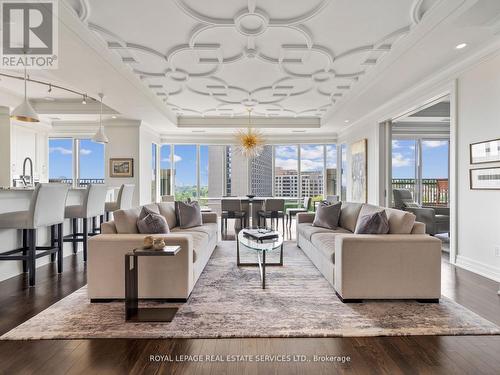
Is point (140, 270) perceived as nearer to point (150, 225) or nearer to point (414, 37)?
point (150, 225)

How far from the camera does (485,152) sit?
3.40m

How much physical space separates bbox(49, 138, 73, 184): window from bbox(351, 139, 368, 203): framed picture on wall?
26.5ft

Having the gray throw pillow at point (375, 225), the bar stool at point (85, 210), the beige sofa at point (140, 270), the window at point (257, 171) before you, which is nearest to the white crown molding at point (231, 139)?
the window at point (257, 171)

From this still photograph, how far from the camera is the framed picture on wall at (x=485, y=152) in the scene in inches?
128

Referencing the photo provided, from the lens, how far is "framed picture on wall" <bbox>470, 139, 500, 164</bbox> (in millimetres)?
3252

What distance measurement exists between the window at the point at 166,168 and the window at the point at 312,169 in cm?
443

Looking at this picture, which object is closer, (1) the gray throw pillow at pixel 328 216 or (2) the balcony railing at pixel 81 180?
(1) the gray throw pillow at pixel 328 216

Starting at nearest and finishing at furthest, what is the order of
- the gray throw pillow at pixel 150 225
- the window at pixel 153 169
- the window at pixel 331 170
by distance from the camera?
1. the gray throw pillow at pixel 150 225
2. the window at pixel 153 169
3. the window at pixel 331 170

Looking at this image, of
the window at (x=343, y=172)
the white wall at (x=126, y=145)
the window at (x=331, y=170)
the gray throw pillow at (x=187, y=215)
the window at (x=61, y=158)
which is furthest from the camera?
the window at (x=331, y=170)

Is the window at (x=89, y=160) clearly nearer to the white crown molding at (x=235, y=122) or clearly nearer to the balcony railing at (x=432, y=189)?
the white crown molding at (x=235, y=122)

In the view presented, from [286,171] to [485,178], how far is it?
6.57 metres

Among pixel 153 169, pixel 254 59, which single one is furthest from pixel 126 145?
pixel 254 59

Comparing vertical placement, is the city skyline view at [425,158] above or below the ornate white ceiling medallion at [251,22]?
below

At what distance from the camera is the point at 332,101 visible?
20.8 feet
